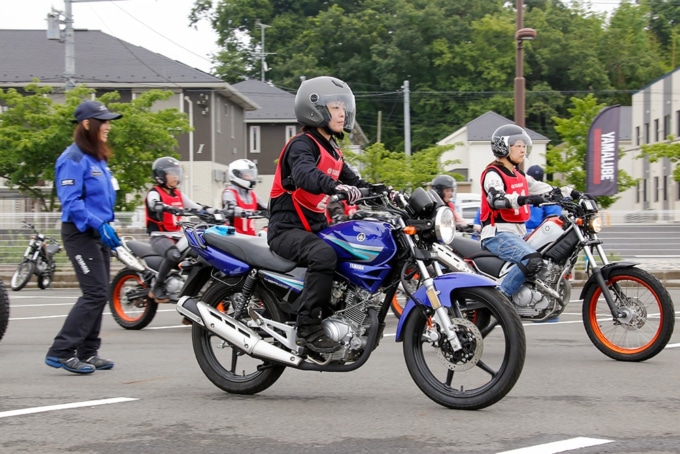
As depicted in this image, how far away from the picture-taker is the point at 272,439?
5301 mm

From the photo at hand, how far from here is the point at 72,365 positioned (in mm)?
7613

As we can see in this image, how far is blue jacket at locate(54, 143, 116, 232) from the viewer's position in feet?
24.9

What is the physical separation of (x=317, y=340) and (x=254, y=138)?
179 feet

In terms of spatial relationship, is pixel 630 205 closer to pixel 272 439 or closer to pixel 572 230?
pixel 572 230

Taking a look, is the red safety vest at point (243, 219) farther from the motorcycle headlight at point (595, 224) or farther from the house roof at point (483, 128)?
the house roof at point (483, 128)

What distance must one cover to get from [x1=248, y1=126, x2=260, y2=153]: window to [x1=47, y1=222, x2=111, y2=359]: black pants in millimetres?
52814

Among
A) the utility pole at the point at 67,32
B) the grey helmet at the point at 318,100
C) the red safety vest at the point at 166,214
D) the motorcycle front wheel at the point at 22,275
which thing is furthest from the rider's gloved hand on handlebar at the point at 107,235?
the utility pole at the point at 67,32

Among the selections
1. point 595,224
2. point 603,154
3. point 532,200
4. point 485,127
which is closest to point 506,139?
point 532,200

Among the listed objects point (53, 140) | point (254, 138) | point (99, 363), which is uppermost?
point (254, 138)

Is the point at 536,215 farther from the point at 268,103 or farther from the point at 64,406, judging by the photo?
the point at 268,103

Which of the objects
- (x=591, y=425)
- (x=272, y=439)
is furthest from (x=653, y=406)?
(x=272, y=439)

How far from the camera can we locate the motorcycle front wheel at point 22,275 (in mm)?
19438

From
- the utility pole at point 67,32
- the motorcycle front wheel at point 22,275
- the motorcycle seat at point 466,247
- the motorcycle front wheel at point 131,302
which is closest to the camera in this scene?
the motorcycle seat at point 466,247

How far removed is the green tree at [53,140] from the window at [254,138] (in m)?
31.7
